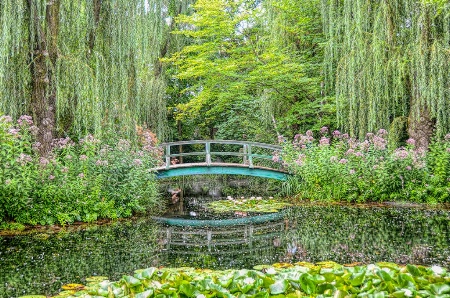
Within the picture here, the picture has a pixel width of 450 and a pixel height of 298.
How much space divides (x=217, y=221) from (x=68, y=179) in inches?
102

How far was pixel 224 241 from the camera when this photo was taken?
557 centimetres

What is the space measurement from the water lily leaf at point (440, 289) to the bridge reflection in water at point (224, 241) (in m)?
2.39

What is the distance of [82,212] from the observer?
6863 mm

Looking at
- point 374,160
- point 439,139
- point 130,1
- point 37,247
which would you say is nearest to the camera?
point 37,247

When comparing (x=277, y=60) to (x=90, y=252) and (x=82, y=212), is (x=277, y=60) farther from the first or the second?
(x=90, y=252)

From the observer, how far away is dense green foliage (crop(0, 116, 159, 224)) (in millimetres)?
5941

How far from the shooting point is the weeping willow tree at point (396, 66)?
7.86m

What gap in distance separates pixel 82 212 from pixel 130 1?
153 inches

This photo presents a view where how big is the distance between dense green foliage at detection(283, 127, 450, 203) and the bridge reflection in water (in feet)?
6.32

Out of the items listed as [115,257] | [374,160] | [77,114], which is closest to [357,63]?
[374,160]

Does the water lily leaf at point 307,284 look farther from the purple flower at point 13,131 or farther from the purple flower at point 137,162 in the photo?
the purple flower at point 137,162

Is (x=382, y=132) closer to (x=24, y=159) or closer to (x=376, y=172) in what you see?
(x=376, y=172)

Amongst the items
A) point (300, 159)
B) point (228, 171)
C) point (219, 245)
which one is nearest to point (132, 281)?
point (219, 245)

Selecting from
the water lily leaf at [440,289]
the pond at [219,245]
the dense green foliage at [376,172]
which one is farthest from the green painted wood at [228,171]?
the water lily leaf at [440,289]
